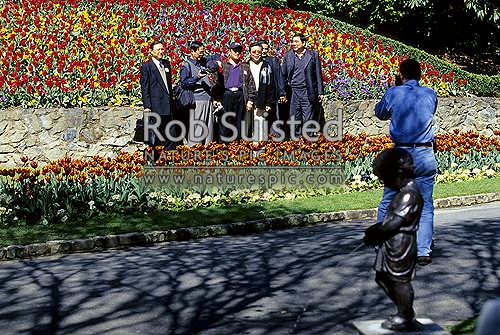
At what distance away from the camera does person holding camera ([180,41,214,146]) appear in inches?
578

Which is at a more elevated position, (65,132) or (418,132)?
(65,132)

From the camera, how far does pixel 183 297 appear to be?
758 centimetres

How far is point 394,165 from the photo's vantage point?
5.36 meters

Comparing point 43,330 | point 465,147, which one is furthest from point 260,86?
point 43,330

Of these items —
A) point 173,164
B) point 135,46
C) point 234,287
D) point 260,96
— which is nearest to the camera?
point 234,287

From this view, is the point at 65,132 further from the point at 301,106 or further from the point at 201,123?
the point at 301,106

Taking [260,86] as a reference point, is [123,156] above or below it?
below

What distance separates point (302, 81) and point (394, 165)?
35.0 ft

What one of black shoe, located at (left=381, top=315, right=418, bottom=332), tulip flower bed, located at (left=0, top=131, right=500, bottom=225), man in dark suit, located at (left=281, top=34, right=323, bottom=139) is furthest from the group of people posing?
black shoe, located at (left=381, top=315, right=418, bottom=332)

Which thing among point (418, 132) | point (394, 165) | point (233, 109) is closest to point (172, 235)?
point (418, 132)

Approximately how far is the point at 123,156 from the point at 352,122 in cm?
698

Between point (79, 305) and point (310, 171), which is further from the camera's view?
point (310, 171)

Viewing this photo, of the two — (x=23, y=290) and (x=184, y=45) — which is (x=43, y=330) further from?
(x=184, y=45)

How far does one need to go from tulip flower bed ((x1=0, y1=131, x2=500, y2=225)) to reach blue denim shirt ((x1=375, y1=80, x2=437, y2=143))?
4.98 metres
